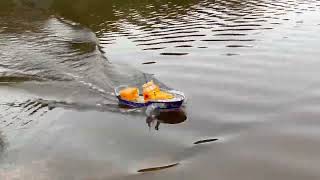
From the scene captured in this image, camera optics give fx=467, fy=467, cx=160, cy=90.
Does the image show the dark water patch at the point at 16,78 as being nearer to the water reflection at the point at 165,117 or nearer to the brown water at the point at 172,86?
the brown water at the point at 172,86

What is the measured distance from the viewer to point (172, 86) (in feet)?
62.1

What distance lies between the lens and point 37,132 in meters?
15.0

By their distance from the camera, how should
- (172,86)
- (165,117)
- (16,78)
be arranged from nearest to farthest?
(165,117) < (172,86) < (16,78)

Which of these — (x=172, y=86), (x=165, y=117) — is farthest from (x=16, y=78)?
(x=165, y=117)

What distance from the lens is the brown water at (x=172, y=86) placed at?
12922mm

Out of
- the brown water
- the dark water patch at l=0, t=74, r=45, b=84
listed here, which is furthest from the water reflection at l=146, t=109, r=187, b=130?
the dark water patch at l=0, t=74, r=45, b=84

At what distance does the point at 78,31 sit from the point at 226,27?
9112 millimetres

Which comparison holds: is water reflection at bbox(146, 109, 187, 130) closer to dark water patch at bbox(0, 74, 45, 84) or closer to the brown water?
the brown water

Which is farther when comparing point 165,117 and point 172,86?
point 172,86

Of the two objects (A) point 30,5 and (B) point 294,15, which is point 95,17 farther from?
(B) point 294,15

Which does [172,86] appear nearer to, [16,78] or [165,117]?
[165,117]

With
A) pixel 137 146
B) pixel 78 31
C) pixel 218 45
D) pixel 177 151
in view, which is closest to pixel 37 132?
pixel 137 146

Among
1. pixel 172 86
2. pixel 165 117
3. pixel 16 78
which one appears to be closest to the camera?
pixel 165 117

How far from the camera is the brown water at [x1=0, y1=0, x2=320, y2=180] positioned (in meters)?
12.9
